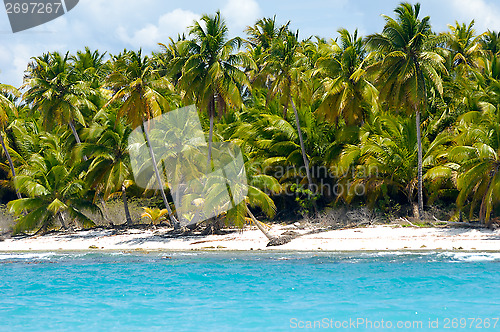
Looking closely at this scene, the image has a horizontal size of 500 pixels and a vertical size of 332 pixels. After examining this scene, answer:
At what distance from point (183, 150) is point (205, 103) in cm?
229

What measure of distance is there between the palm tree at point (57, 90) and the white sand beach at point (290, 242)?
6.10 m

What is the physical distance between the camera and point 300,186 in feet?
78.1

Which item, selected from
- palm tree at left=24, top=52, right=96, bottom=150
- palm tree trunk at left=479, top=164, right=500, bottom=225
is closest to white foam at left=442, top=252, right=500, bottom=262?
palm tree trunk at left=479, top=164, right=500, bottom=225

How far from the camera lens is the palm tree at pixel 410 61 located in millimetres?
19969

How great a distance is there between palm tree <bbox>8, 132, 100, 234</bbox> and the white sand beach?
0.85m

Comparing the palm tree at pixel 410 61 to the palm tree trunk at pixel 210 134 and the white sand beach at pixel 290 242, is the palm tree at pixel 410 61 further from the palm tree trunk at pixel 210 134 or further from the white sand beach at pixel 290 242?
the palm tree trunk at pixel 210 134

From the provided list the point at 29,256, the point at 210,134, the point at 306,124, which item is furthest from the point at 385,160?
the point at 29,256

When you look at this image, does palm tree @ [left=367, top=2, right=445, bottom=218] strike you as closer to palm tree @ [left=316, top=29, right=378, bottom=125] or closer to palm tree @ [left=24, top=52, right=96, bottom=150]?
palm tree @ [left=316, top=29, right=378, bottom=125]

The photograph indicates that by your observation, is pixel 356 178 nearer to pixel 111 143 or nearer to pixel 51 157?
pixel 111 143

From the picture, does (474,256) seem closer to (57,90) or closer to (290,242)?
(290,242)

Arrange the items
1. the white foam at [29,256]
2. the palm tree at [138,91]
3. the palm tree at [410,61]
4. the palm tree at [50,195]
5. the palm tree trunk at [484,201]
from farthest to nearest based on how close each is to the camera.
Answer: the palm tree at [50,195]
the palm tree at [138,91]
the palm tree at [410,61]
the white foam at [29,256]
the palm tree trunk at [484,201]

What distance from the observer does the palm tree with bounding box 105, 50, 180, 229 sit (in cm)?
2050

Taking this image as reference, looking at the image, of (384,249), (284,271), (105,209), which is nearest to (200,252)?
(284,271)

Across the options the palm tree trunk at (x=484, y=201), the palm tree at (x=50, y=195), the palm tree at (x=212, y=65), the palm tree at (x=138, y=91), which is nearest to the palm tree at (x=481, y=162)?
the palm tree trunk at (x=484, y=201)
